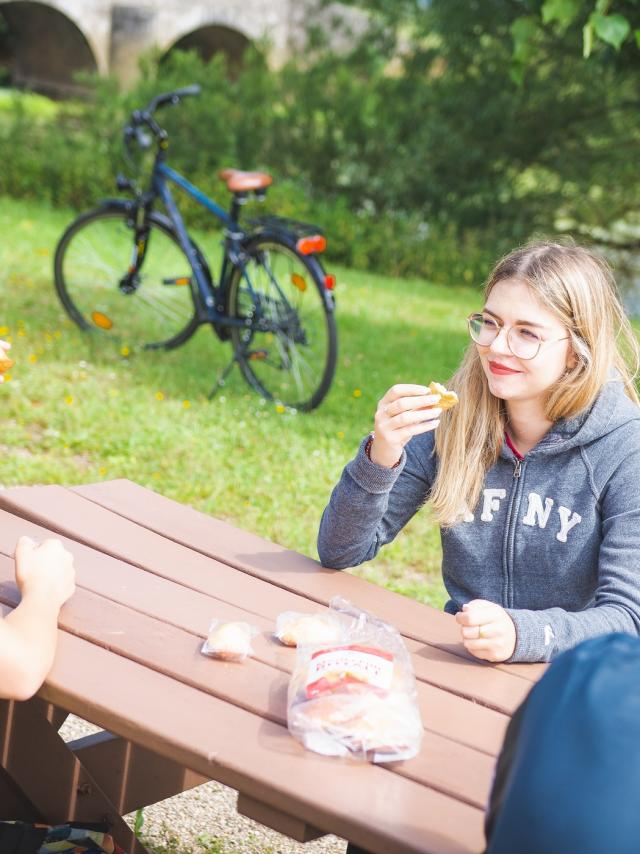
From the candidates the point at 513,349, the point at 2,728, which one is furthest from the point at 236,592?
the point at 513,349

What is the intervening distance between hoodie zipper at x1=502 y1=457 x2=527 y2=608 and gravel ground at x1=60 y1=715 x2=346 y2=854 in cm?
86

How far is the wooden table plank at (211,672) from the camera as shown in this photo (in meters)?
1.49

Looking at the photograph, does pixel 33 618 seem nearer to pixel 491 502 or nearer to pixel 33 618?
pixel 33 618

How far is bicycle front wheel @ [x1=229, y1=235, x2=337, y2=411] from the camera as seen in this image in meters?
5.55

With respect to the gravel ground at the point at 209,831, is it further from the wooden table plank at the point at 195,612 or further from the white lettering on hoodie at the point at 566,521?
the white lettering on hoodie at the point at 566,521

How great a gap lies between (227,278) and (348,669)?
4.39 metres

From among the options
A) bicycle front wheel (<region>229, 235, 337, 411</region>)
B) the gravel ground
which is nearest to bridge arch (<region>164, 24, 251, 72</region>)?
bicycle front wheel (<region>229, 235, 337, 411</region>)

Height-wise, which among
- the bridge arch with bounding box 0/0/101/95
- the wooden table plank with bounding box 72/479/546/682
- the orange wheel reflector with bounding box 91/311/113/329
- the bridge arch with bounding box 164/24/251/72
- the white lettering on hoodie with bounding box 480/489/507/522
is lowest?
the orange wheel reflector with bounding box 91/311/113/329

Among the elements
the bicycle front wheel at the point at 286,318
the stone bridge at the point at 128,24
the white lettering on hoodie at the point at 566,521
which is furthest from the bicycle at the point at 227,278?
the stone bridge at the point at 128,24

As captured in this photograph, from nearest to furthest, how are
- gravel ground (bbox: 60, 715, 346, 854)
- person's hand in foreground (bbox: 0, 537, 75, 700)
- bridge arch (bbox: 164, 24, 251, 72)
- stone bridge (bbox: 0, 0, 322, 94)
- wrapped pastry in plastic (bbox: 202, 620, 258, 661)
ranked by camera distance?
person's hand in foreground (bbox: 0, 537, 75, 700), wrapped pastry in plastic (bbox: 202, 620, 258, 661), gravel ground (bbox: 60, 715, 346, 854), stone bridge (bbox: 0, 0, 322, 94), bridge arch (bbox: 164, 24, 251, 72)

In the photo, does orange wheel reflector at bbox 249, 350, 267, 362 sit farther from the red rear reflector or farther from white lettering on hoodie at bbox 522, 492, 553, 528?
white lettering on hoodie at bbox 522, 492, 553, 528

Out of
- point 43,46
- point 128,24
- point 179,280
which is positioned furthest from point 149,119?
point 43,46

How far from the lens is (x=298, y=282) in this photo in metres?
5.56

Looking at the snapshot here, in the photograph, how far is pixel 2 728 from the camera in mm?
2064
